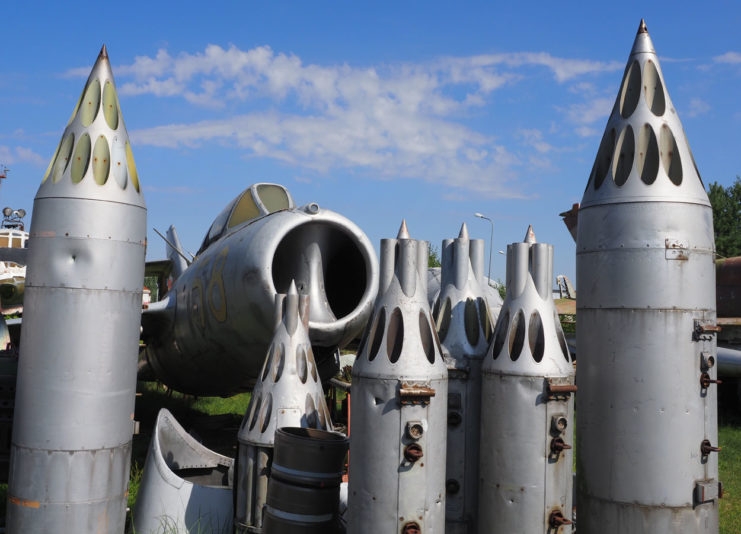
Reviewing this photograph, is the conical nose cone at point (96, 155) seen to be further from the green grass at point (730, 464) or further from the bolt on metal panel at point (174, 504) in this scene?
the green grass at point (730, 464)

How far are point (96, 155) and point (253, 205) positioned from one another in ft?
16.7

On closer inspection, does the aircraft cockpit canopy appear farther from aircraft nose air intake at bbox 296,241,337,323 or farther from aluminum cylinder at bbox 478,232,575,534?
aluminum cylinder at bbox 478,232,575,534

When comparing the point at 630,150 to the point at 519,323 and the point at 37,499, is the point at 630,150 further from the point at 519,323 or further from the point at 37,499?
the point at 37,499

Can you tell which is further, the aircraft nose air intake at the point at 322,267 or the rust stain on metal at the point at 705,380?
the aircraft nose air intake at the point at 322,267

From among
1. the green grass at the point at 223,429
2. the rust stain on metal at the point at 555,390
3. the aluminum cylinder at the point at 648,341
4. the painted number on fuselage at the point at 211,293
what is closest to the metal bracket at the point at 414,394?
the rust stain on metal at the point at 555,390

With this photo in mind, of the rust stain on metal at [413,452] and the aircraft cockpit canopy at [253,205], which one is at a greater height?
the aircraft cockpit canopy at [253,205]

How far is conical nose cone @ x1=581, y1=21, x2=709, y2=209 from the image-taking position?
16.8 feet

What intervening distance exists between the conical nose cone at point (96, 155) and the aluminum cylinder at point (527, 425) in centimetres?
311

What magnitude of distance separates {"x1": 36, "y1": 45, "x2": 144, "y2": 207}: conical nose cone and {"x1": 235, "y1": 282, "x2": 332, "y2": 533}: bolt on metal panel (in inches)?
62.9

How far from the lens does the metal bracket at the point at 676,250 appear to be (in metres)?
5.02

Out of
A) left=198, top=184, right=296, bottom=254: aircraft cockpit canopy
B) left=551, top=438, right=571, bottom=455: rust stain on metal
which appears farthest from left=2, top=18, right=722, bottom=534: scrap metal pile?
left=198, top=184, right=296, bottom=254: aircraft cockpit canopy

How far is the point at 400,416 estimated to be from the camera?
4426mm

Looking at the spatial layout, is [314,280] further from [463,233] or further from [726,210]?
[726,210]

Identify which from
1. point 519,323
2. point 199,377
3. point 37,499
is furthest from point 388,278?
point 199,377
